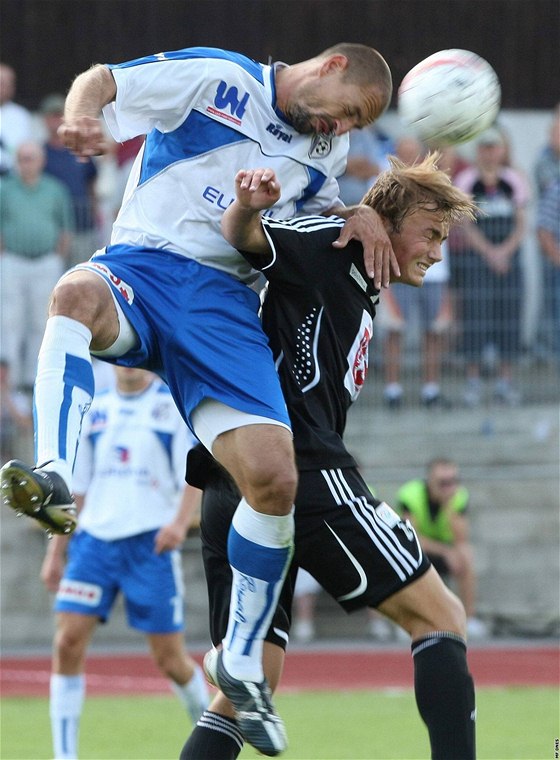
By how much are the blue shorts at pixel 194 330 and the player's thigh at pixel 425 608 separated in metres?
0.76

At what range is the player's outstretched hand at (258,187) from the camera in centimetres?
496

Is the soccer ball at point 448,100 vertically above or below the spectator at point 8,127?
above

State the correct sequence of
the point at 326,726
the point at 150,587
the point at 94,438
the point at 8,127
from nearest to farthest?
1. the point at 150,587
2. the point at 94,438
3. the point at 326,726
4. the point at 8,127

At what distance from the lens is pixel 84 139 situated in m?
4.84

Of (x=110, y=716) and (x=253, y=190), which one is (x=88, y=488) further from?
(x=253, y=190)

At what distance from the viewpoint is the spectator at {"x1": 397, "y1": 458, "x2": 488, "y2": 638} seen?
13.7 meters

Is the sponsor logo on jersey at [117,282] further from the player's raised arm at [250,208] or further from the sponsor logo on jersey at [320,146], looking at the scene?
the sponsor logo on jersey at [320,146]

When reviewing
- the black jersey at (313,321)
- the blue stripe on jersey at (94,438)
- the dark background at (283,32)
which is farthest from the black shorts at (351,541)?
the dark background at (283,32)

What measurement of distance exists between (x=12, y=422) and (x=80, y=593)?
5.16 m

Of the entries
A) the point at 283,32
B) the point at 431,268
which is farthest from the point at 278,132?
the point at 283,32

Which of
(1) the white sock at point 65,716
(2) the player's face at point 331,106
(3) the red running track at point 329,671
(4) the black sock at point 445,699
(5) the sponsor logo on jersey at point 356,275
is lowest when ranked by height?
(3) the red running track at point 329,671

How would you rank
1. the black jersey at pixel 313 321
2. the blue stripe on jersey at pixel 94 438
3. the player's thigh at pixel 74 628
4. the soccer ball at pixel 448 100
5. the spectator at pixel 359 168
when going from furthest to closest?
the spectator at pixel 359 168 < the blue stripe on jersey at pixel 94 438 < the player's thigh at pixel 74 628 < the soccer ball at pixel 448 100 < the black jersey at pixel 313 321

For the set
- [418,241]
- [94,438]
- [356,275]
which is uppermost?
[418,241]

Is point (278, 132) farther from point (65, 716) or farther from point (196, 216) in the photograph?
point (65, 716)
